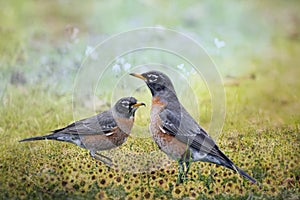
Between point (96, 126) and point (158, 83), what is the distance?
425 mm

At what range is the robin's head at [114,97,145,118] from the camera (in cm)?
315

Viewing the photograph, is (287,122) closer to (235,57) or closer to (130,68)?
(235,57)

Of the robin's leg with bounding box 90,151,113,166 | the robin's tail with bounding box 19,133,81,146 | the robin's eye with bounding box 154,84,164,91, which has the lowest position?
the robin's leg with bounding box 90,151,113,166

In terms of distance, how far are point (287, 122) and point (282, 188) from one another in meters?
0.44

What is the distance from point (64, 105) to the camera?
11.8 ft

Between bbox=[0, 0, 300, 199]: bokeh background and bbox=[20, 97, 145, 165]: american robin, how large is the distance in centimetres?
6

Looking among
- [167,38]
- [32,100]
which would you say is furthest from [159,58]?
[32,100]

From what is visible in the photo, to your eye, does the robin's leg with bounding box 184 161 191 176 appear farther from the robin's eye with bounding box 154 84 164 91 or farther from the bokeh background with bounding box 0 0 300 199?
the robin's eye with bounding box 154 84 164 91

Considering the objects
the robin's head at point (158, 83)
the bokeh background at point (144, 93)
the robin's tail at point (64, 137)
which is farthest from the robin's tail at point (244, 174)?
the robin's tail at point (64, 137)

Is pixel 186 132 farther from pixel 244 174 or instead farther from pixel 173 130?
pixel 244 174

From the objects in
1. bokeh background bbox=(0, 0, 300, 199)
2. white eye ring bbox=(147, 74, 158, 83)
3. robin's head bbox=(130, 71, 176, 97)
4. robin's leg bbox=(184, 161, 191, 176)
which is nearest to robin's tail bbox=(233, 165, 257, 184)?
bokeh background bbox=(0, 0, 300, 199)

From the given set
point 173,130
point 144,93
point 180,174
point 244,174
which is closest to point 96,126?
point 144,93

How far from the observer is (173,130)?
10.2ft

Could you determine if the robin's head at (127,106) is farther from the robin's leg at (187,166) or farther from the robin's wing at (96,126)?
the robin's leg at (187,166)
